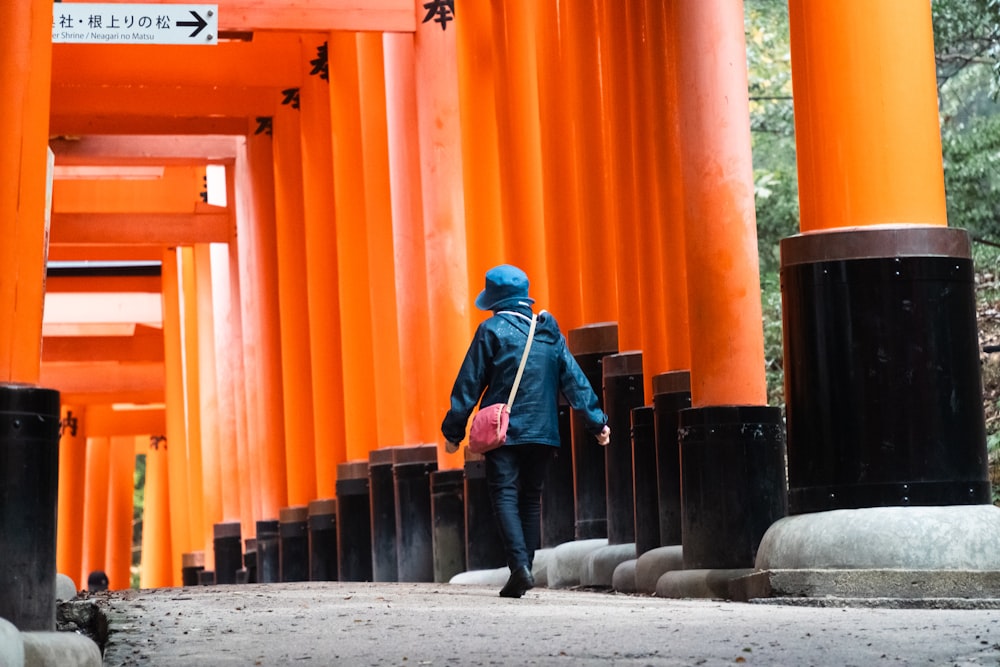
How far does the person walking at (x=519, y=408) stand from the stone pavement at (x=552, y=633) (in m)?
0.49

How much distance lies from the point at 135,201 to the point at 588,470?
53.4ft

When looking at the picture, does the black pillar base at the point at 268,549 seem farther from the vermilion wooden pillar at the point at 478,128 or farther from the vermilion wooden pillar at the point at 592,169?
the vermilion wooden pillar at the point at 592,169

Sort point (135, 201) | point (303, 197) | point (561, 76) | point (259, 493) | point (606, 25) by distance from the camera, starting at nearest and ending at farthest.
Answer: point (606, 25) < point (561, 76) < point (303, 197) < point (259, 493) < point (135, 201)

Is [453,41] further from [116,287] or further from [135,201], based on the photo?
[116,287]

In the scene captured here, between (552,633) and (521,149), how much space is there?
7975 millimetres

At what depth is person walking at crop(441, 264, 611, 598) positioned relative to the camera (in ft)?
26.3

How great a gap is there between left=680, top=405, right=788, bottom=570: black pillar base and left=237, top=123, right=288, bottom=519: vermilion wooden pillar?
14.6 m

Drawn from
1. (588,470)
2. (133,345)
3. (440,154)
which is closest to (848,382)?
(588,470)

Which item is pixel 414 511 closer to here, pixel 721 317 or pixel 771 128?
pixel 721 317

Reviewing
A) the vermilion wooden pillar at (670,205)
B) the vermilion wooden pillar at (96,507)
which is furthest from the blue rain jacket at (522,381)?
the vermilion wooden pillar at (96,507)

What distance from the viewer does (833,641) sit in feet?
17.2

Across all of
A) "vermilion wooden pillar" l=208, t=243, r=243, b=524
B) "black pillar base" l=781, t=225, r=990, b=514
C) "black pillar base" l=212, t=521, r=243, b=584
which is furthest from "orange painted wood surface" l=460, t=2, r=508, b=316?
"black pillar base" l=212, t=521, r=243, b=584

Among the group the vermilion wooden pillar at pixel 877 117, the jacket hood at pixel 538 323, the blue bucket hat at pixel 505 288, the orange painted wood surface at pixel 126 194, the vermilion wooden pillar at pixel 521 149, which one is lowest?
the jacket hood at pixel 538 323

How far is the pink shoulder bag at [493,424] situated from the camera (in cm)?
794
